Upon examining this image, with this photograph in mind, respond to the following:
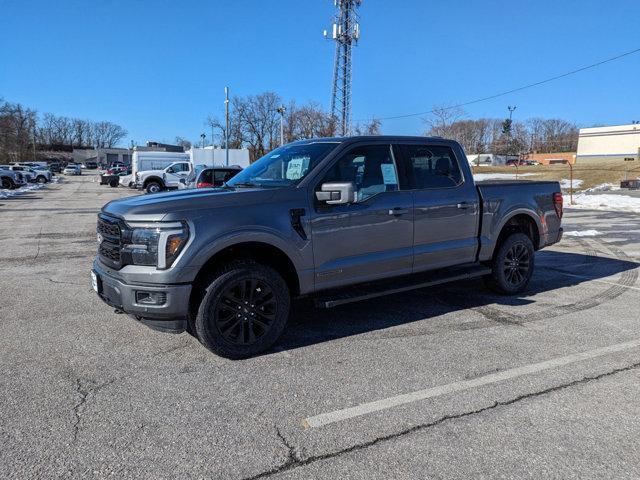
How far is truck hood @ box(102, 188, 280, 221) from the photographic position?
385 cm

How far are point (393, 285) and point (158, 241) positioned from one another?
7.70 feet

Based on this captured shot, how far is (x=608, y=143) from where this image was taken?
87.2 meters

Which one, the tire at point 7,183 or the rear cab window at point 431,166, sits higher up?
the rear cab window at point 431,166

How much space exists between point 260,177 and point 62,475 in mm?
3206

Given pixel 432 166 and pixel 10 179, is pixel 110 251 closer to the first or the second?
pixel 432 166

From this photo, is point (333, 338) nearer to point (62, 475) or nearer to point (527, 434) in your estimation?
point (527, 434)

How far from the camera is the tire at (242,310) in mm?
3957

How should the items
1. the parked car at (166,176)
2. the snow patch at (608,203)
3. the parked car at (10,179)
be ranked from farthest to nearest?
the parked car at (10,179), the parked car at (166,176), the snow patch at (608,203)

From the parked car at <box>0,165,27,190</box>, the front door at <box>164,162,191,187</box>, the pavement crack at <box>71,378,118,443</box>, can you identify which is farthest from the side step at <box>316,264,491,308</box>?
the parked car at <box>0,165,27,190</box>

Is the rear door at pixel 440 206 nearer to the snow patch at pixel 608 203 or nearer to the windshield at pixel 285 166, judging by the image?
the windshield at pixel 285 166

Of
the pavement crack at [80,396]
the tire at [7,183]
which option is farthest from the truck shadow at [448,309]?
the tire at [7,183]

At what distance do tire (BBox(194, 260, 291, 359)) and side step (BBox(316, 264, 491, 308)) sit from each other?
428 mm

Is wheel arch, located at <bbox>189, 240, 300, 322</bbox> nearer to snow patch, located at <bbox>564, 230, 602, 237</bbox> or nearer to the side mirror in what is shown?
the side mirror

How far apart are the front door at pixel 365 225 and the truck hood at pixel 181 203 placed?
59cm
